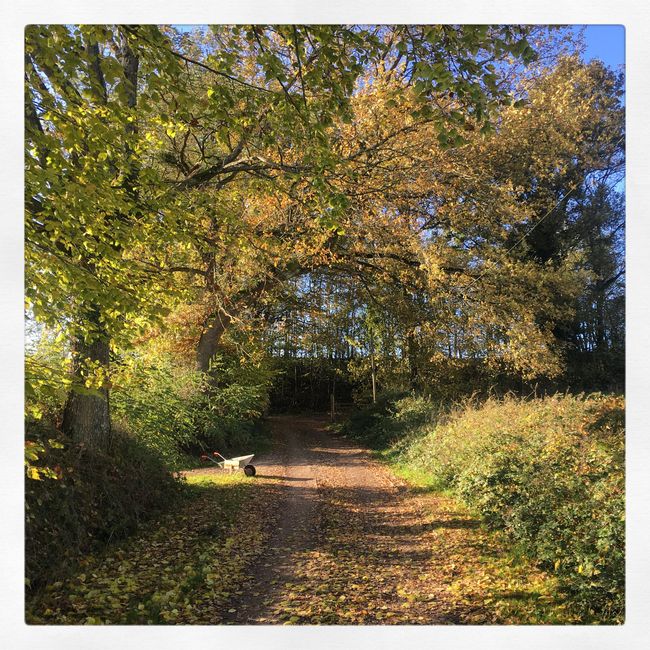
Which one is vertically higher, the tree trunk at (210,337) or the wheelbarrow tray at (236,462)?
the tree trunk at (210,337)

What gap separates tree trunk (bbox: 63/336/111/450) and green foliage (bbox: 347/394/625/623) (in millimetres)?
2893

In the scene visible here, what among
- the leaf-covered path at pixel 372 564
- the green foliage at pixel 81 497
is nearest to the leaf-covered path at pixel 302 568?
the leaf-covered path at pixel 372 564

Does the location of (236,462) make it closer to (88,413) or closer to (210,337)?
(88,413)

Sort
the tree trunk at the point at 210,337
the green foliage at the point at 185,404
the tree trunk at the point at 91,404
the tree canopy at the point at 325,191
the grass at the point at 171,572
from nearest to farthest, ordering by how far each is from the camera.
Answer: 1. the grass at the point at 171,572
2. the tree canopy at the point at 325,191
3. the tree trunk at the point at 91,404
4. the green foliage at the point at 185,404
5. the tree trunk at the point at 210,337

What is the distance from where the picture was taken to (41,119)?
7.86 feet

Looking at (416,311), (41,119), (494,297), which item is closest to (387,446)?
(416,311)

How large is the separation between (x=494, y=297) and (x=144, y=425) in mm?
4360

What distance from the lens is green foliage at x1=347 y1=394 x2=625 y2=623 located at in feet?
7.27

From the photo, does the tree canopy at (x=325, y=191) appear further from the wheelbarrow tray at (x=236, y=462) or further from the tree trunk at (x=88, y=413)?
the wheelbarrow tray at (x=236, y=462)

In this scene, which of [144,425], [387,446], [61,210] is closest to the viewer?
[61,210]

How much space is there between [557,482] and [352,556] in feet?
4.44

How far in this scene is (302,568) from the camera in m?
2.61

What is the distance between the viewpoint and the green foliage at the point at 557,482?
2.22 m
